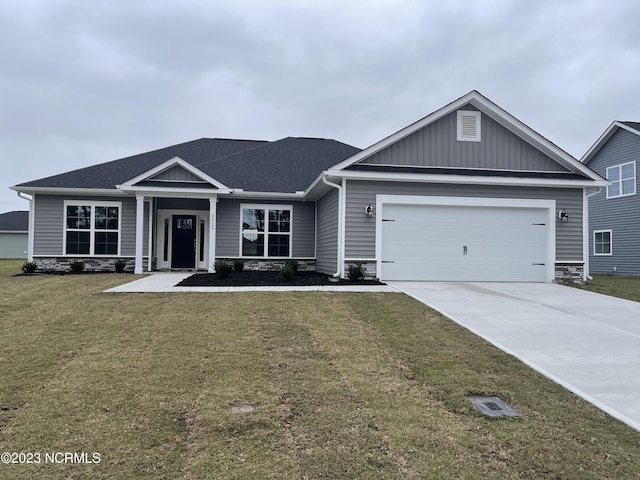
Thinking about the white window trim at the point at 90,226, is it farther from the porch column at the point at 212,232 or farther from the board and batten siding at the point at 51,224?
the porch column at the point at 212,232

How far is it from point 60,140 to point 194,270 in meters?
18.3

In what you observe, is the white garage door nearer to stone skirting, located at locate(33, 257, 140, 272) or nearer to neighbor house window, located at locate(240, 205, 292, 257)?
neighbor house window, located at locate(240, 205, 292, 257)

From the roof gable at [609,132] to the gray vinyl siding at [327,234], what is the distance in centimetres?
1350

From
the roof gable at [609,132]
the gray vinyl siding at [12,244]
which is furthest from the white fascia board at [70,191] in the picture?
the gray vinyl siding at [12,244]

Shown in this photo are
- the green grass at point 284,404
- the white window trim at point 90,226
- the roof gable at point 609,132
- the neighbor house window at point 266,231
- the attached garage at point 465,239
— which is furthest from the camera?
the roof gable at point 609,132

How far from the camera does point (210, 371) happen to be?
4.73 m

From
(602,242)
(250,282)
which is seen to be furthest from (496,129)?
(602,242)

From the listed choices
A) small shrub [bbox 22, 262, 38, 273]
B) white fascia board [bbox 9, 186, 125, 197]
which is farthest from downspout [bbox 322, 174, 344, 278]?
small shrub [bbox 22, 262, 38, 273]

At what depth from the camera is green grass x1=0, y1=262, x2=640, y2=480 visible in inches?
119

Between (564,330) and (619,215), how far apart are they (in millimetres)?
15806

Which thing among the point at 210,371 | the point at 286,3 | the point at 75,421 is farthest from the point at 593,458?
the point at 286,3

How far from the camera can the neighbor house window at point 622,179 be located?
1874 cm

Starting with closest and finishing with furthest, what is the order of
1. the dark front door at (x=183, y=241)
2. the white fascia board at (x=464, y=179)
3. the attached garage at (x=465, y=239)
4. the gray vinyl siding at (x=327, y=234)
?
the white fascia board at (x=464, y=179)
the attached garage at (x=465, y=239)
the gray vinyl siding at (x=327, y=234)
the dark front door at (x=183, y=241)

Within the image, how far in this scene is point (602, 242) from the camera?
810 inches
